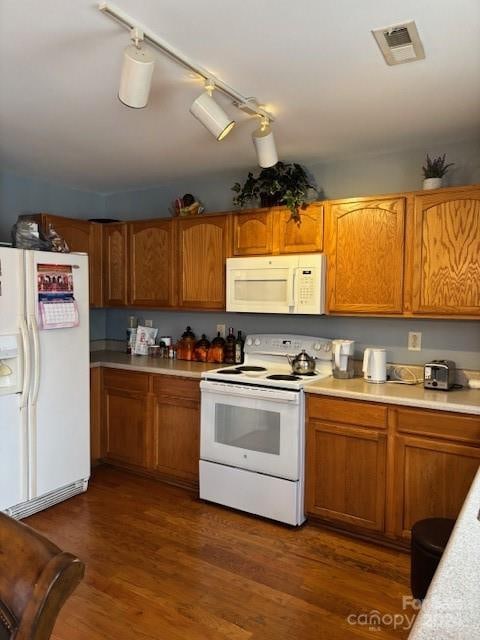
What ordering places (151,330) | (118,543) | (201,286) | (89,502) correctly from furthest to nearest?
(151,330) → (201,286) → (89,502) → (118,543)

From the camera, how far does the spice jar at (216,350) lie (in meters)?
3.72

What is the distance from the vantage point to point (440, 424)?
2.44 m

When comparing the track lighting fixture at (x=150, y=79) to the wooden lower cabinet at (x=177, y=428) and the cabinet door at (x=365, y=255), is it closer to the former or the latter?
the cabinet door at (x=365, y=255)

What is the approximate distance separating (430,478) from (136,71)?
7.65ft

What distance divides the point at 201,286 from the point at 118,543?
1840 millimetres

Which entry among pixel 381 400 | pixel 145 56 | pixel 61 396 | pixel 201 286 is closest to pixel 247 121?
pixel 145 56

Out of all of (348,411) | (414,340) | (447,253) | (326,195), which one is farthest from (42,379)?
(447,253)

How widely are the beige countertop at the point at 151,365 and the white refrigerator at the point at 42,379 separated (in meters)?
0.44

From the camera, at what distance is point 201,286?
3.64 meters

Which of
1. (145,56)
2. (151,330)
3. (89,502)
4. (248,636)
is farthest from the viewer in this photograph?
(151,330)

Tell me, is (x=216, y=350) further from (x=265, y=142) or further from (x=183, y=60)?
(x=183, y=60)

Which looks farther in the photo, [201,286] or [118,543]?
[201,286]

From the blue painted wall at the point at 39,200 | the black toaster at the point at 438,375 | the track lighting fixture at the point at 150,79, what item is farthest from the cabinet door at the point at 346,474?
the blue painted wall at the point at 39,200

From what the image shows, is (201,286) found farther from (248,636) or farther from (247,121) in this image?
(248,636)
